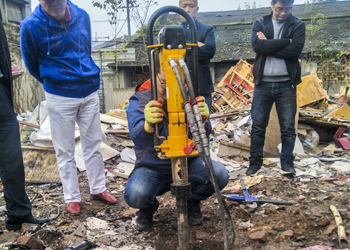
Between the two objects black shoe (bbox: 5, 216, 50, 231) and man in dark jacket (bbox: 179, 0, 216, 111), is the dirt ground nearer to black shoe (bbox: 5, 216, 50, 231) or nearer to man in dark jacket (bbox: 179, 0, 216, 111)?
black shoe (bbox: 5, 216, 50, 231)

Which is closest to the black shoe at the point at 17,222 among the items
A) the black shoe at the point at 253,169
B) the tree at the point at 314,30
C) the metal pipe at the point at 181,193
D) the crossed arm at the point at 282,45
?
the metal pipe at the point at 181,193

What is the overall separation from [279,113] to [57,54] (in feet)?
8.94

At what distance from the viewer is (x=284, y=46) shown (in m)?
3.88

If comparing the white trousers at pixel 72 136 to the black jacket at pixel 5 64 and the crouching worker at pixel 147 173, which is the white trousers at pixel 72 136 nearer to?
the black jacket at pixel 5 64

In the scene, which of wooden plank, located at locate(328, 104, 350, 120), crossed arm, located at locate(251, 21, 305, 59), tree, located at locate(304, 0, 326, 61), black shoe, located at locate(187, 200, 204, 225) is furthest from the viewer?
tree, located at locate(304, 0, 326, 61)

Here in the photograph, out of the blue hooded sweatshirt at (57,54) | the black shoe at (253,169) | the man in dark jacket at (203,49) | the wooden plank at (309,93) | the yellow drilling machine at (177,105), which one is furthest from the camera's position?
the wooden plank at (309,93)

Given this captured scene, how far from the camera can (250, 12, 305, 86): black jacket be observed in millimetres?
3865

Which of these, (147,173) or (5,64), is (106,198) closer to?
(147,173)

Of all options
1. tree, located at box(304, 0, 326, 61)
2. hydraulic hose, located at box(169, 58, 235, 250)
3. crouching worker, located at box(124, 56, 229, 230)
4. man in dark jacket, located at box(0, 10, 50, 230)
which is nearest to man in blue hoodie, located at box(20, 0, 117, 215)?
man in dark jacket, located at box(0, 10, 50, 230)

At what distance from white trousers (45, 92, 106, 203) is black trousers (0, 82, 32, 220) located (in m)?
0.49

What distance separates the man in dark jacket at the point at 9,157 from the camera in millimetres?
2525

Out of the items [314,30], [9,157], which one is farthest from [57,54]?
[314,30]

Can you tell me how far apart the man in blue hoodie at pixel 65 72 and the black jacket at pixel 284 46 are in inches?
80.8

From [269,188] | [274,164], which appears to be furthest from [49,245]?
[274,164]
